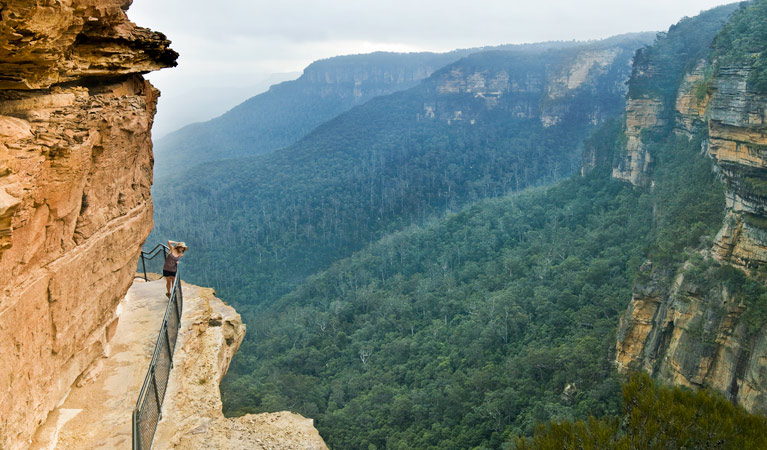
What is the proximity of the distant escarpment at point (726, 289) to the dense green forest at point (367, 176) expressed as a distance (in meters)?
44.4

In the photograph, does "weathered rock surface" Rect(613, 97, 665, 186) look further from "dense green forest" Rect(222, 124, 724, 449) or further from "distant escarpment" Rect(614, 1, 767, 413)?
"distant escarpment" Rect(614, 1, 767, 413)

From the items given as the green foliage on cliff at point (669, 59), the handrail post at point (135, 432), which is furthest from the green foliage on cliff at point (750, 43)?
the handrail post at point (135, 432)

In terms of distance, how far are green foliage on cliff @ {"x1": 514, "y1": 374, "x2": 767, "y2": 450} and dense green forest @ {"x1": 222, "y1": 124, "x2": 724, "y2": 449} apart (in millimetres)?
12432

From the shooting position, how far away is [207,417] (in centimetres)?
973

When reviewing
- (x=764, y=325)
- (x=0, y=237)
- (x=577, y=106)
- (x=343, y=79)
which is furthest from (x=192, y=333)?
(x=343, y=79)

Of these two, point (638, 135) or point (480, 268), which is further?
point (638, 135)

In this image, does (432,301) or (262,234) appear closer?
(432,301)

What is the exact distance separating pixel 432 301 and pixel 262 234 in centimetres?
3763

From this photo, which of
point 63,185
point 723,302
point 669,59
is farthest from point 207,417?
point 669,59

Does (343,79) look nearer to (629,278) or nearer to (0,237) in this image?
(629,278)

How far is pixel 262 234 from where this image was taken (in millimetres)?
76688

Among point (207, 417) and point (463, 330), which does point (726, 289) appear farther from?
point (207, 417)

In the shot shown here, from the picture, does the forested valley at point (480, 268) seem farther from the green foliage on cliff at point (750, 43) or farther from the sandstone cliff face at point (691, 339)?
the sandstone cliff face at point (691, 339)

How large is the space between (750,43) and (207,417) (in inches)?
1192
